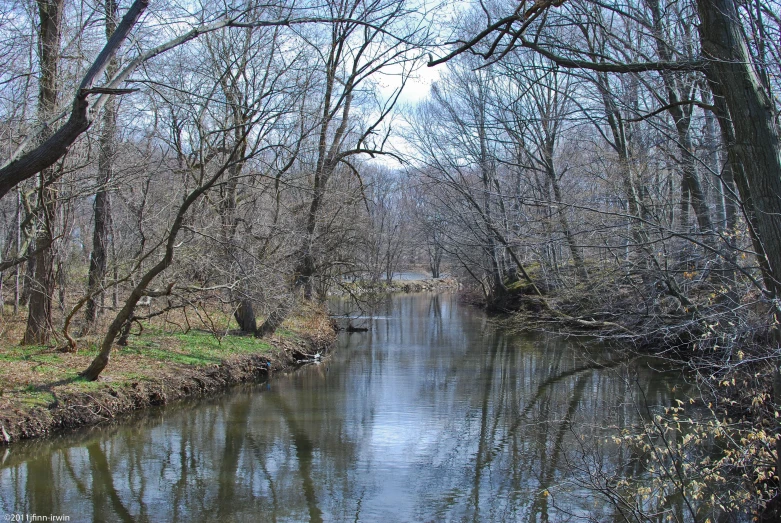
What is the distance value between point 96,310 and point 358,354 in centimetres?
749

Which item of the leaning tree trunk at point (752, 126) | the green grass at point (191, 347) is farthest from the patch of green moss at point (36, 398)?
the leaning tree trunk at point (752, 126)

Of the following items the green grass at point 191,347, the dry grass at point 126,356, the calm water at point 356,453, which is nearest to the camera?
the calm water at point 356,453

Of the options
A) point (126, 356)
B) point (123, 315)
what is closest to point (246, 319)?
point (126, 356)

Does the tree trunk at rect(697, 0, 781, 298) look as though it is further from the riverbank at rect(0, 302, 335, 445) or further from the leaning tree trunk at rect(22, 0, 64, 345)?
the riverbank at rect(0, 302, 335, 445)

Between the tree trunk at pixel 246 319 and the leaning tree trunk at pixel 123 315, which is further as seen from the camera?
the tree trunk at pixel 246 319

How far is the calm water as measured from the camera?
7.04 metres

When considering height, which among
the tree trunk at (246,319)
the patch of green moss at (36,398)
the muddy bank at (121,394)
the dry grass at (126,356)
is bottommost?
the muddy bank at (121,394)

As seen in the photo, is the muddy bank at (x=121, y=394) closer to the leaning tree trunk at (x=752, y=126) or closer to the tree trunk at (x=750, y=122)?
the leaning tree trunk at (x=752, y=126)

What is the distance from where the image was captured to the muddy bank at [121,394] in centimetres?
905

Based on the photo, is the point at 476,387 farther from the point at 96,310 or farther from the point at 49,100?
the point at 49,100

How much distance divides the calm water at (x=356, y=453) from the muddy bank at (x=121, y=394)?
336 mm

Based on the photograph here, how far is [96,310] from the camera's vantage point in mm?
14086

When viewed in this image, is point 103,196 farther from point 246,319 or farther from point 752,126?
point 752,126

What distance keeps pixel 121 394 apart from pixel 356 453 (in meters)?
4.59
